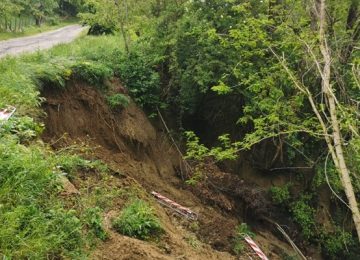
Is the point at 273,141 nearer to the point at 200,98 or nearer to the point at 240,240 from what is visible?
the point at 200,98

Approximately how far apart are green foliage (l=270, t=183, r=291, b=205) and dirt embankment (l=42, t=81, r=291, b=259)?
466mm

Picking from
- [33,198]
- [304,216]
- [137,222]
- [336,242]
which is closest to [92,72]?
[137,222]

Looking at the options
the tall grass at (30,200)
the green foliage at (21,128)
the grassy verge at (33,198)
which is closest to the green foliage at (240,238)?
the grassy verge at (33,198)

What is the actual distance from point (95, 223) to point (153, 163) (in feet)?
17.7

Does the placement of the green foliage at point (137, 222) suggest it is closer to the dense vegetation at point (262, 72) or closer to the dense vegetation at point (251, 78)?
the dense vegetation at point (251, 78)

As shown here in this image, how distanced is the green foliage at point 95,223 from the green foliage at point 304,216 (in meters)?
7.21

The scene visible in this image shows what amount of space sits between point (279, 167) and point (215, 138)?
1919 mm

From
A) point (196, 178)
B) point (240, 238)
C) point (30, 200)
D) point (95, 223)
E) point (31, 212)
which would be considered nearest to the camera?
point (31, 212)

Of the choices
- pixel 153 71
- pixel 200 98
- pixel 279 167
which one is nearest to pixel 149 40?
pixel 153 71

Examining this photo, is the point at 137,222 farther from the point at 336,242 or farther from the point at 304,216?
the point at 336,242

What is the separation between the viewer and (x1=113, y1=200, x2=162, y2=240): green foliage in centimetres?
488

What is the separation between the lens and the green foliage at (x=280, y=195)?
1045 cm

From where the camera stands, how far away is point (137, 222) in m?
5.04

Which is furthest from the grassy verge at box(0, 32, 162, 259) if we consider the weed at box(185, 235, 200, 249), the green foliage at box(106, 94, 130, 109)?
the green foliage at box(106, 94, 130, 109)
